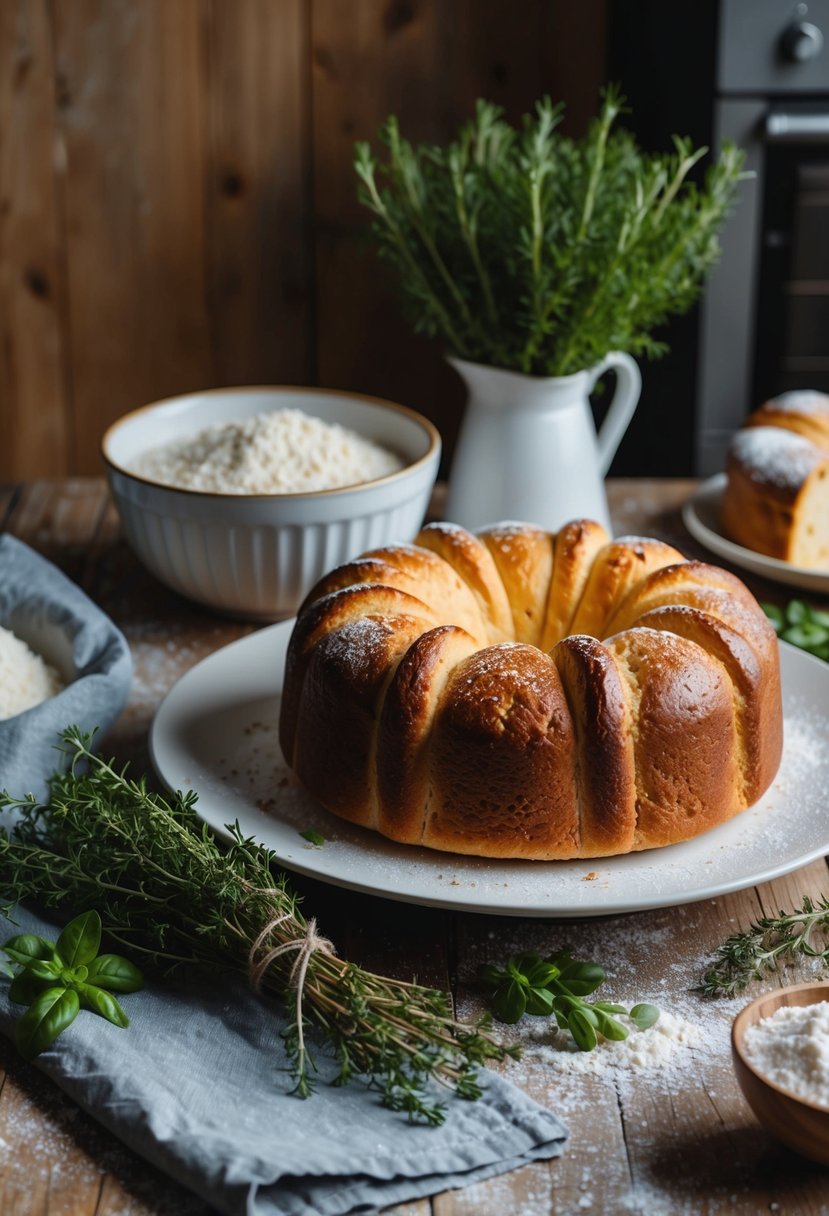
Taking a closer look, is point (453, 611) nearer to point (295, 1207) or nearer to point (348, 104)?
point (295, 1207)

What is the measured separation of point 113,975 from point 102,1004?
38 mm

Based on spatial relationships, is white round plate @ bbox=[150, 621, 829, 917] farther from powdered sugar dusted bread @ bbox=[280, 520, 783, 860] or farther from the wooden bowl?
the wooden bowl

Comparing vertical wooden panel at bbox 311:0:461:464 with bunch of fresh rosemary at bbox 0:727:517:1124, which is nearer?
bunch of fresh rosemary at bbox 0:727:517:1124

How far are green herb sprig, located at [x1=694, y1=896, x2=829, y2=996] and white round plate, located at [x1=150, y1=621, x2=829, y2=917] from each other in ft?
0.15

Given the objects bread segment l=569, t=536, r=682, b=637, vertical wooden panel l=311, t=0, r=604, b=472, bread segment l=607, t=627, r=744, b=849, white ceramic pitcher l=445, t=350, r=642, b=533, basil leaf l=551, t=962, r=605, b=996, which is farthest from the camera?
vertical wooden panel l=311, t=0, r=604, b=472

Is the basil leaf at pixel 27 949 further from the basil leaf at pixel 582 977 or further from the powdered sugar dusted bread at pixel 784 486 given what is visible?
the powdered sugar dusted bread at pixel 784 486

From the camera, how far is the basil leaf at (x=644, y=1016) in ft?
3.48

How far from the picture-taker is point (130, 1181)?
930 millimetres

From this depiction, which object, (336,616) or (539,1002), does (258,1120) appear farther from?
(336,616)

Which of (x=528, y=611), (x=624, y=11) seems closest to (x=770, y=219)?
(x=624, y=11)

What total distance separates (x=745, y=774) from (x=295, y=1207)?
577 mm

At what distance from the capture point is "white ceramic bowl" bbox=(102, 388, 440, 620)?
1.70 m

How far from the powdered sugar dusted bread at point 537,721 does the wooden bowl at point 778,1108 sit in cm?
26

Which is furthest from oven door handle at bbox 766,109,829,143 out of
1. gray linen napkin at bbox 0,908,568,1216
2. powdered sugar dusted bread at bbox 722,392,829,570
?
gray linen napkin at bbox 0,908,568,1216
